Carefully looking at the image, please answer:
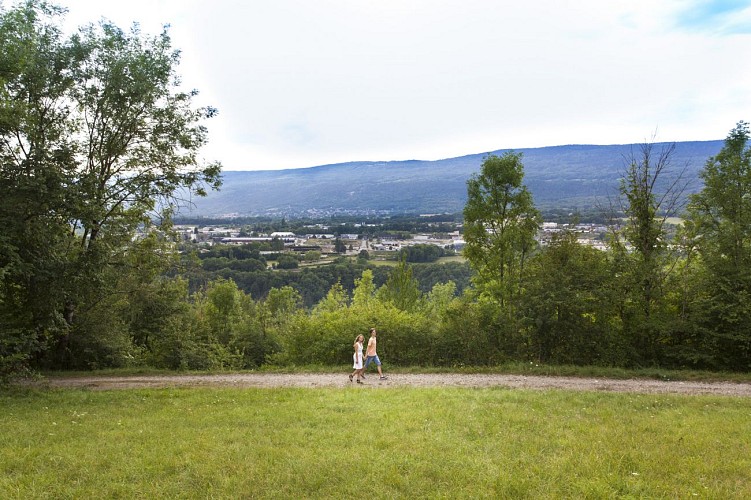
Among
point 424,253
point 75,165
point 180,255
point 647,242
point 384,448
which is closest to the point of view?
point 384,448

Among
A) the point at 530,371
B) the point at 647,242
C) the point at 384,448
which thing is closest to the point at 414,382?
the point at 530,371

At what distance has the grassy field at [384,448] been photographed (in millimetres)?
6879

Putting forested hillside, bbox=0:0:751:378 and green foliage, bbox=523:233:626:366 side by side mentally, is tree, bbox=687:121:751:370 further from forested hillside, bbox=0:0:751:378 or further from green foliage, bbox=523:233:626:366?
green foliage, bbox=523:233:626:366

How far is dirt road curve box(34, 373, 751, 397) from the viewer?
49.1ft

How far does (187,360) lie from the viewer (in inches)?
859

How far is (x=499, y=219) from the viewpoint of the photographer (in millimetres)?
22875

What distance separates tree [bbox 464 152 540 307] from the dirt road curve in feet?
19.8

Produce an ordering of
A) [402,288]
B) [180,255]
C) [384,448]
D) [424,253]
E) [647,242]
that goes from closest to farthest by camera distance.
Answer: [384,448], [647,242], [180,255], [402,288], [424,253]

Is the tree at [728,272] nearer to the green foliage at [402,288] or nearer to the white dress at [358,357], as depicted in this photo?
the white dress at [358,357]

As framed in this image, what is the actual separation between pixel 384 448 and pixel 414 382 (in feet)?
26.9

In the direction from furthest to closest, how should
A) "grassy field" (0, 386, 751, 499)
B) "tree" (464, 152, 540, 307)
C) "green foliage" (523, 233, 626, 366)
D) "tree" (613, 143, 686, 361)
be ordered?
"tree" (464, 152, 540, 307) < "tree" (613, 143, 686, 361) < "green foliage" (523, 233, 626, 366) < "grassy field" (0, 386, 751, 499)

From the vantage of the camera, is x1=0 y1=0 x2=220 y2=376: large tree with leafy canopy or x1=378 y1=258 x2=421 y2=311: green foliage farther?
x1=378 y1=258 x2=421 y2=311: green foliage

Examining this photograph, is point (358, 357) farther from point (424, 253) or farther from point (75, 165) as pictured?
point (424, 253)

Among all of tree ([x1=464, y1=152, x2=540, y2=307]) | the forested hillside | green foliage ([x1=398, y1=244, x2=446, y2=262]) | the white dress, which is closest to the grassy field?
the white dress
